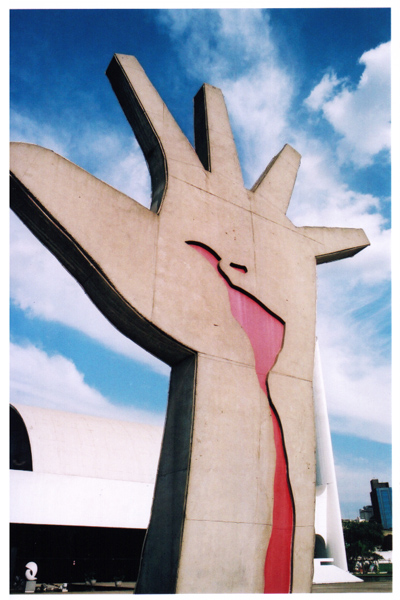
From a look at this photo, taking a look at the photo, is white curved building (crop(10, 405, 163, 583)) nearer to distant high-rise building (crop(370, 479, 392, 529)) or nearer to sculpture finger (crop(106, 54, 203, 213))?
sculpture finger (crop(106, 54, 203, 213))

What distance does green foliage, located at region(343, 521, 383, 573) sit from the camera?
164 feet

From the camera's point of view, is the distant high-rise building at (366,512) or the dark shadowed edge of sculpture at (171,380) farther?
the distant high-rise building at (366,512)

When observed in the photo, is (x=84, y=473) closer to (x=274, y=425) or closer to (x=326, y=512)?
(x=326, y=512)

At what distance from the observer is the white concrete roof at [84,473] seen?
66.6ft

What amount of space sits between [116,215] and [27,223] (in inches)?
38.3

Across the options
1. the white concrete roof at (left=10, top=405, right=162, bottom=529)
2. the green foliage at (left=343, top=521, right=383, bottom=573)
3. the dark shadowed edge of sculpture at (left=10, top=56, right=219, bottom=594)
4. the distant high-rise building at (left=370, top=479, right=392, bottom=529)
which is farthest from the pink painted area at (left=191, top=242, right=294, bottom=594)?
the distant high-rise building at (left=370, top=479, right=392, bottom=529)

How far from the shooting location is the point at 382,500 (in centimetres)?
14200

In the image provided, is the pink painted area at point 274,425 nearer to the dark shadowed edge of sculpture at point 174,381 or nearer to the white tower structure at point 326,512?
the dark shadowed edge of sculpture at point 174,381

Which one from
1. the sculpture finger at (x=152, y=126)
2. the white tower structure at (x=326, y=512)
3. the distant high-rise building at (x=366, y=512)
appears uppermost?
the sculpture finger at (x=152, y=126)

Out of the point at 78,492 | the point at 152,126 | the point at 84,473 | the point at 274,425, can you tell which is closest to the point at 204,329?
the point at 274,425

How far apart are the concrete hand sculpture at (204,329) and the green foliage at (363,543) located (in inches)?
2092

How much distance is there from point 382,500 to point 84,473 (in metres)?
144

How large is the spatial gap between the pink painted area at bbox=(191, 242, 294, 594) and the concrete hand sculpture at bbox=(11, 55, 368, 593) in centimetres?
2

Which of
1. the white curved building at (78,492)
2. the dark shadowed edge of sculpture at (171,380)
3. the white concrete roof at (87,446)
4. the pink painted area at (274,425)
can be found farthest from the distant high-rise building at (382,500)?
the dark shadowed edge of sculpture at (171,380)
